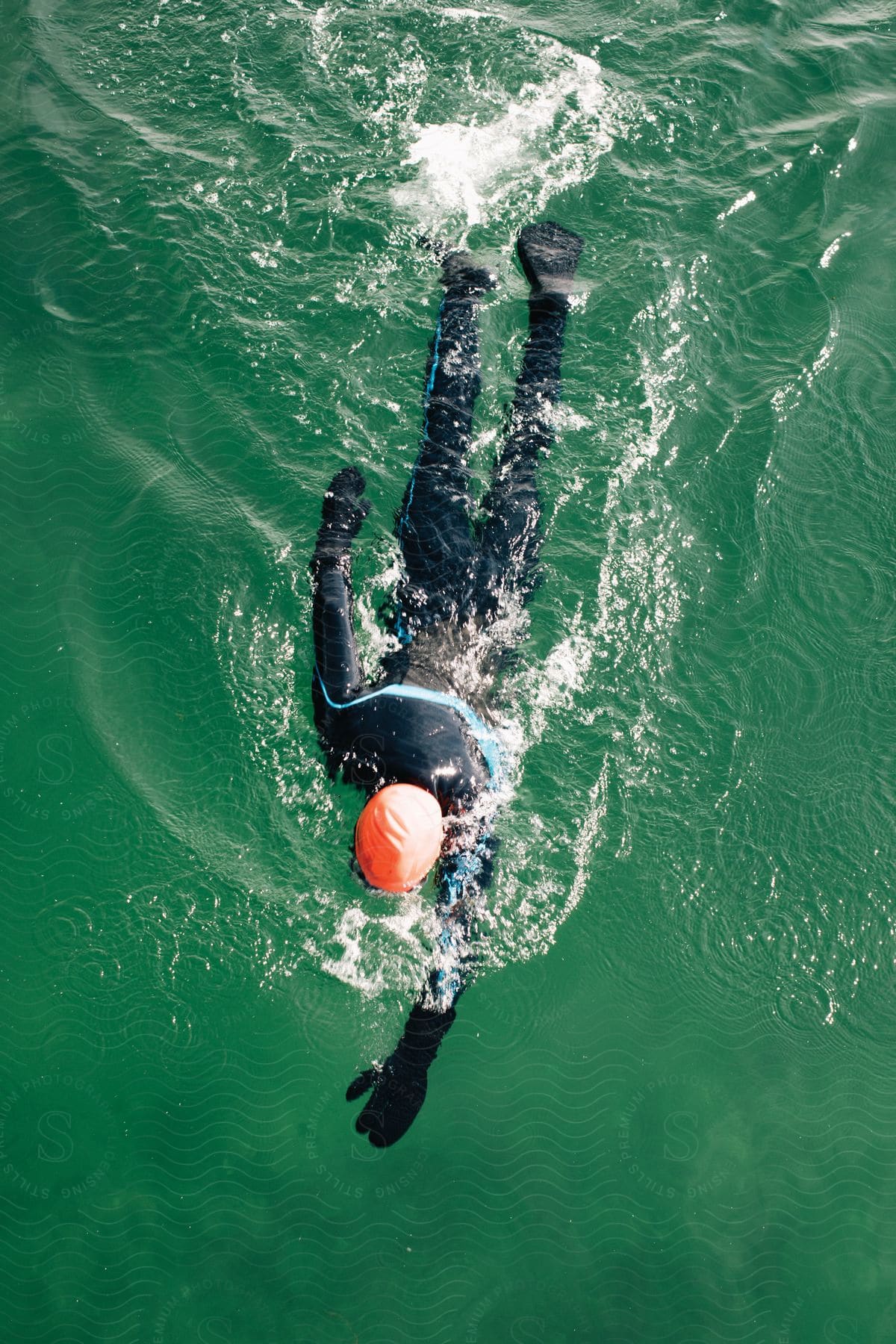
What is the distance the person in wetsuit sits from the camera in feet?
15.4

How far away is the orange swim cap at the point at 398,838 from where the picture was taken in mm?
4262

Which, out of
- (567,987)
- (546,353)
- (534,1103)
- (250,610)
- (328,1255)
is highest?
(546,353)

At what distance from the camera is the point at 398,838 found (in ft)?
14.0

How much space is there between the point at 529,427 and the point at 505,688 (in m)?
1.72

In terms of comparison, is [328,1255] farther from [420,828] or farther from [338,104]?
[338,104]

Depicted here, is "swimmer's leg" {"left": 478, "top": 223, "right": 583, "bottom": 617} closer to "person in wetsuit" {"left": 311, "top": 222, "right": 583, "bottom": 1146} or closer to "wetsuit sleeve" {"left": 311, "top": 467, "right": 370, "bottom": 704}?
"person in wetsuit" {"left": 311, "top": 222, "right": 583, "bottom": 1146}

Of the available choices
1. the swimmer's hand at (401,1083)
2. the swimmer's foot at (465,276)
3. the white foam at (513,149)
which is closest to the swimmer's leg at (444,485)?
the swimmer's foot at (465,276)

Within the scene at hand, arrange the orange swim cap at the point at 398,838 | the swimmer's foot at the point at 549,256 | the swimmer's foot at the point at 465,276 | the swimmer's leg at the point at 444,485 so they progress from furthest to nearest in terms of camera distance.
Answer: the swimmer's foot at the point at 549,256 < the swimmer's foot at the point at 465,276 < the swimmer's leg at the point at 444,485 < the orange swim cap at the point at 398,838

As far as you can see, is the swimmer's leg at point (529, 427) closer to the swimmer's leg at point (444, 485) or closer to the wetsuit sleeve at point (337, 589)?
the swimmer's leg at point (444, 485)

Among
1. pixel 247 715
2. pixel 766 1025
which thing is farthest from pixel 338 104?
pixel 766 1025

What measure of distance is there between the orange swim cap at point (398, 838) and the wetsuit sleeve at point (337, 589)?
2.25 ft

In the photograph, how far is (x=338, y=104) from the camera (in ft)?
23.0

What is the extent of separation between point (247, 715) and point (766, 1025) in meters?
3.39

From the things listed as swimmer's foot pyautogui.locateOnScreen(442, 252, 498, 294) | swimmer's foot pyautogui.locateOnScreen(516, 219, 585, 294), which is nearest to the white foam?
swimmer's foot pyautogui.locateOnScreen(516, 219, 585, 294)
